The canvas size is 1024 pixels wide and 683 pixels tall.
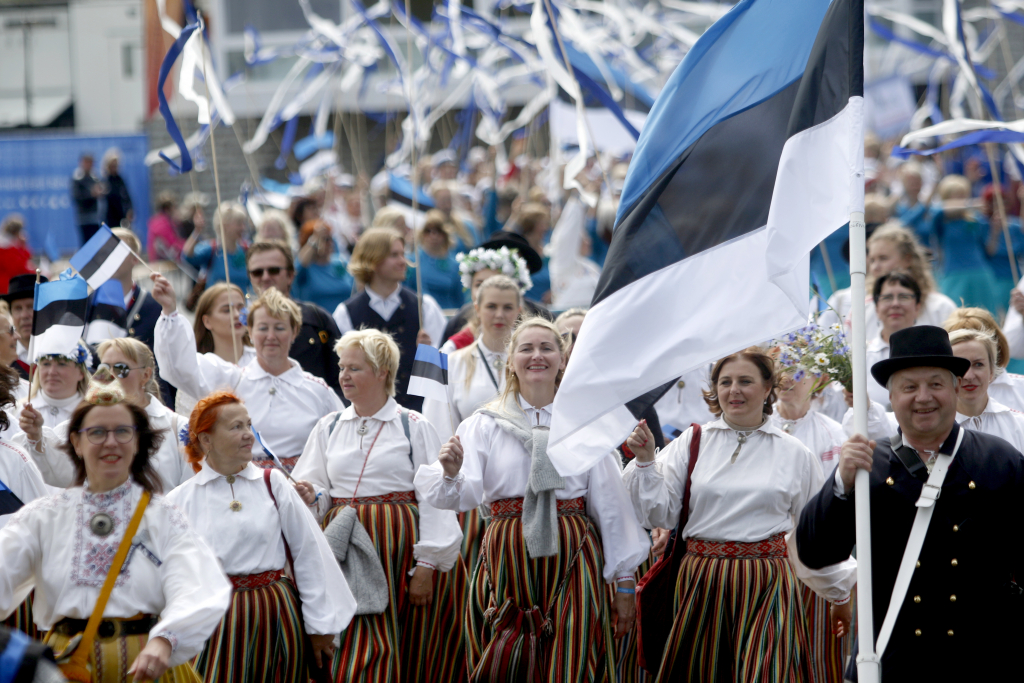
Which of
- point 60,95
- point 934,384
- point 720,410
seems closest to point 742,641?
point 720,410

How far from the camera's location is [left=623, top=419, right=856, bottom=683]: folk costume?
513 cm

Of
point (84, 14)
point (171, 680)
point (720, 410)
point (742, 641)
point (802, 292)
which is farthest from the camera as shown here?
point (84, 14)

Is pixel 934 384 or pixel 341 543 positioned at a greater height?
pixel 934 384

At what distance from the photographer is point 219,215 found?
276 inches

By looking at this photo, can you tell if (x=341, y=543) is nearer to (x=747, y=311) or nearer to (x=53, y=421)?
(x=53, y=421)

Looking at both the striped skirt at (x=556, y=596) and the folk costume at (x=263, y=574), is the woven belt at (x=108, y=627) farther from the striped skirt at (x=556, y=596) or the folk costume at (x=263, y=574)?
the striped skirt at (x=556, y=596)

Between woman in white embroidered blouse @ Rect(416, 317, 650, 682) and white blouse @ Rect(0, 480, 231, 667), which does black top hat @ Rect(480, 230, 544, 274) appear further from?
white blouse @ Rect(0, 480, 231, 667)

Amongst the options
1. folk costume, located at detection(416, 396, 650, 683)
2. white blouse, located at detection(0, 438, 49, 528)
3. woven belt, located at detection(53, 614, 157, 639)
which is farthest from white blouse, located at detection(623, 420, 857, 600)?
white blouse, located at detection(0, 438, 49, 528)

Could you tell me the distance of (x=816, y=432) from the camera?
6.19m

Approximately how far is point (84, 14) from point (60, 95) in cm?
183

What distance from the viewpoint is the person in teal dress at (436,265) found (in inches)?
387

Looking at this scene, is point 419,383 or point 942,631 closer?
point 942,631

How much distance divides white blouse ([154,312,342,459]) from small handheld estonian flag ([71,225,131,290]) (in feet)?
1.36

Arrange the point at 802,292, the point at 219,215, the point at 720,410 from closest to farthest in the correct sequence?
the point at 802,292, the point at 720,410, the point at 219,215
